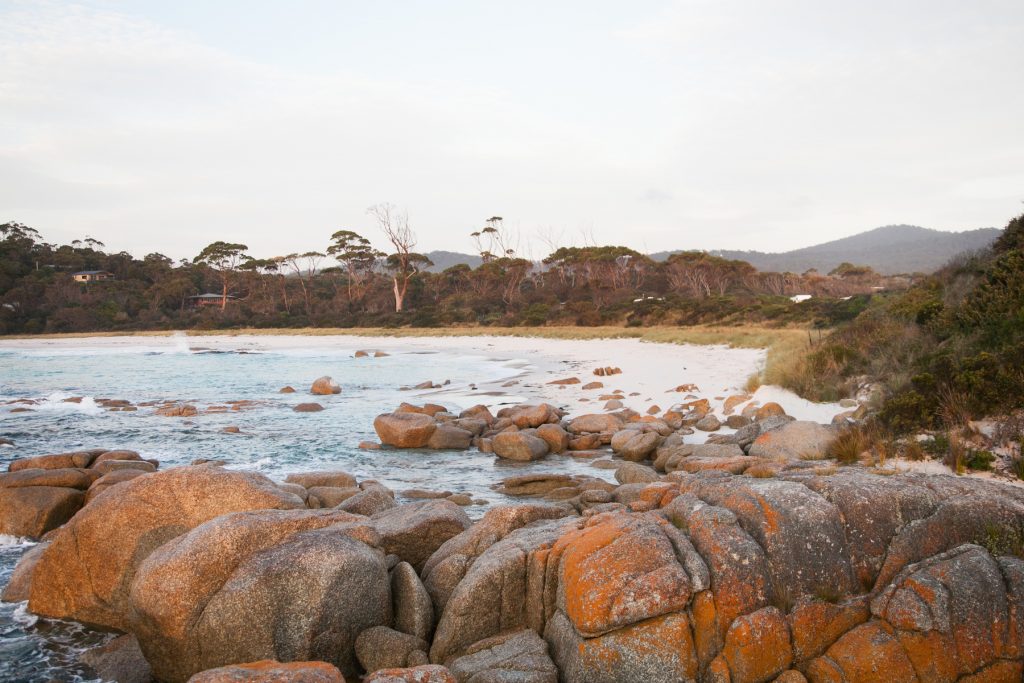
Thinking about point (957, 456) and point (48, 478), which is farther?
point (48, 478)

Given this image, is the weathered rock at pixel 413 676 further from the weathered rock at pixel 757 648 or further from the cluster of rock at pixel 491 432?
the cluster of rock at pixel 491 432

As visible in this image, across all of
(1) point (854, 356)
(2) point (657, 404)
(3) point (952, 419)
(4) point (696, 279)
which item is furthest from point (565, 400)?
(4) point (696, 279)

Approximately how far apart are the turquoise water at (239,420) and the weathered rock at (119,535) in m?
0.27

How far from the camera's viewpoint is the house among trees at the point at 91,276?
79.2 meters

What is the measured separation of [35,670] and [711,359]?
75.7ft

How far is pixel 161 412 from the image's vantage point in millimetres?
20672

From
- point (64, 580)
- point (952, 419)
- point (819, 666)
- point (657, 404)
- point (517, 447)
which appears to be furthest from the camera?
point (657, 404)

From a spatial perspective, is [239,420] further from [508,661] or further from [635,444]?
[508,661]

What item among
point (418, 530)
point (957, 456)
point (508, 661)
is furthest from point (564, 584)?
point (957, 456)

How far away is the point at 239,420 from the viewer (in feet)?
63.4

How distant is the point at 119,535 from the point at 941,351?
39.3ft

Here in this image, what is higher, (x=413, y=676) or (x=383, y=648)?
(x=413, y=676)

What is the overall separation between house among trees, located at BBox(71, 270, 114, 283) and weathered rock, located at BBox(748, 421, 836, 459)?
287 feet

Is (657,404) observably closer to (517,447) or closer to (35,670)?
(517,447)
